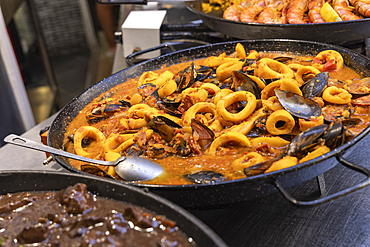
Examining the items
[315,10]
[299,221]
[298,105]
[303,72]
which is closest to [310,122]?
[298,105]

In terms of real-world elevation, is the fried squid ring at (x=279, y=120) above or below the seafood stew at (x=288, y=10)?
below

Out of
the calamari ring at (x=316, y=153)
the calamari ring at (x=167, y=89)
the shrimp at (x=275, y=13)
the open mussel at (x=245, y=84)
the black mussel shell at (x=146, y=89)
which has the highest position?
the shrimp at (x=275, y=13)

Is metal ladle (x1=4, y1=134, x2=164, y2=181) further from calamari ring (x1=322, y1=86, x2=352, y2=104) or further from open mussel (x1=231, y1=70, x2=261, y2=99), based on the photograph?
calamari ring (x1=322, y1=86, x2=352, y2=104)

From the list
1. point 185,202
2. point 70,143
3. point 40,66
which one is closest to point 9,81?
point 40,66

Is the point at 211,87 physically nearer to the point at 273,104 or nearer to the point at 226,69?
the point at 226,69

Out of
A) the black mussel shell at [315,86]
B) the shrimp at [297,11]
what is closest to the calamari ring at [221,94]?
the black mussel shell at [315,86]

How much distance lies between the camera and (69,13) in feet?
21.6

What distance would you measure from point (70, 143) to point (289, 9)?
240 centimetres

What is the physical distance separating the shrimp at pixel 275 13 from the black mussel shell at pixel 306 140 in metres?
1.83

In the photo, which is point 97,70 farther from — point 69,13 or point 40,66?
point 40,66

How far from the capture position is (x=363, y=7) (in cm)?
280

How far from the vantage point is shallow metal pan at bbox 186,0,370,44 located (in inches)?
91.4

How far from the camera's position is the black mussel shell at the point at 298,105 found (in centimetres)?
161

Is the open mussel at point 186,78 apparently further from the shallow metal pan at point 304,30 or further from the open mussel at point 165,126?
the shallow metal pan at point 304,30
